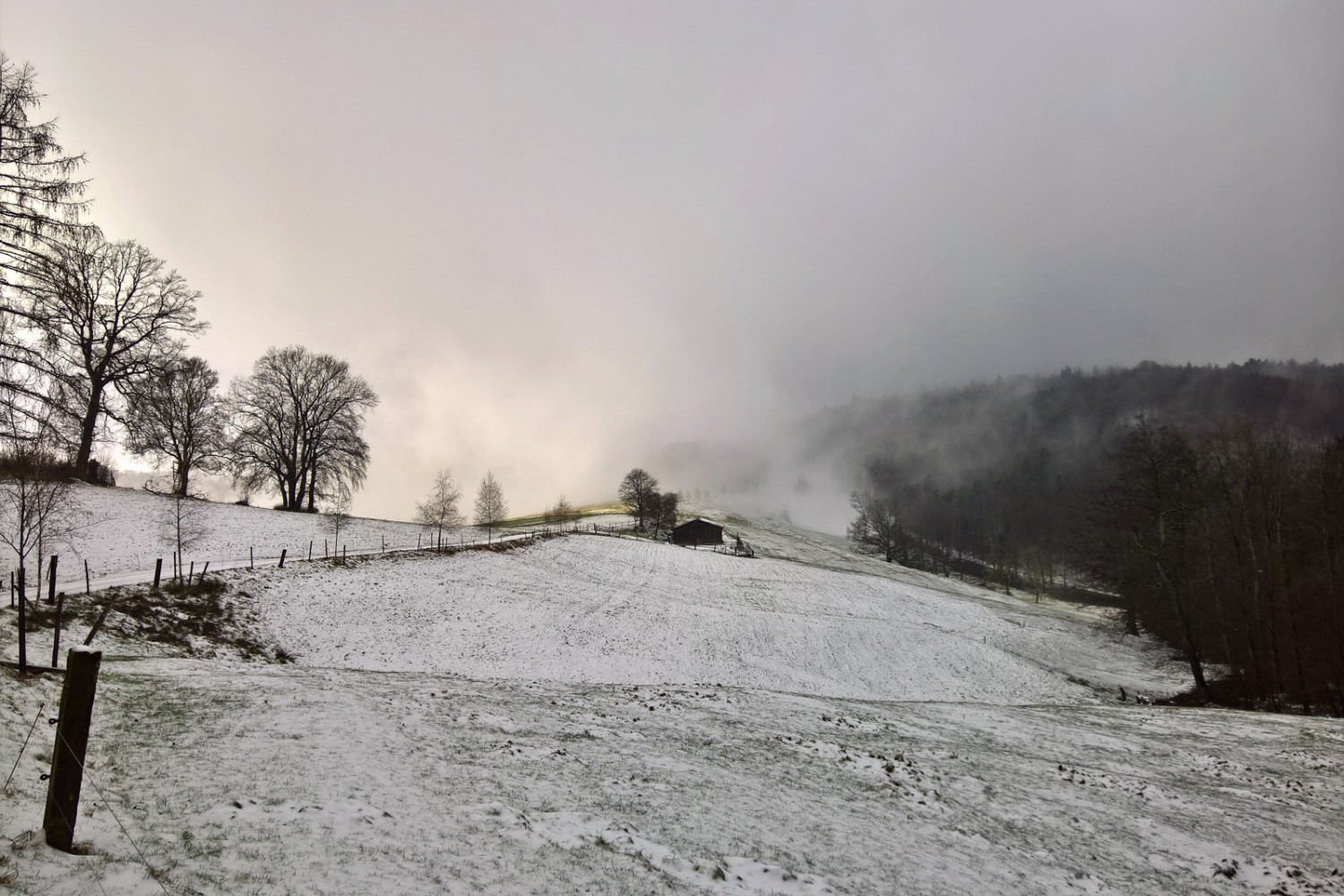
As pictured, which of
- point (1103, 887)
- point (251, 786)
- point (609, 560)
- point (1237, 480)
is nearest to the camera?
point (251, 786)

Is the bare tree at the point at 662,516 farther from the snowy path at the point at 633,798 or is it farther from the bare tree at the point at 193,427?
the snowy path at the point at 633,798

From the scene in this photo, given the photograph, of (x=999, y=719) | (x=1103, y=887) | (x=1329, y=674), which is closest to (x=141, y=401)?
(x=1103, y=887)

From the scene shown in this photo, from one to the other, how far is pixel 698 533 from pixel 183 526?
211 feet

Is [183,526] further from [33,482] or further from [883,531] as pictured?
[883,531]

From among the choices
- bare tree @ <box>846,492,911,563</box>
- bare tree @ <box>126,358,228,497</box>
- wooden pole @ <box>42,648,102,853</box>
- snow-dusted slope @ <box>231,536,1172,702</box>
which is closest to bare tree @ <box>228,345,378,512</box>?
bare tree @ <box>126,358,228,497</box>

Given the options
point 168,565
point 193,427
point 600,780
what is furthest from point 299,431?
point 600,780

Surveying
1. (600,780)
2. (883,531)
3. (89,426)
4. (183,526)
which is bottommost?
(600,780)

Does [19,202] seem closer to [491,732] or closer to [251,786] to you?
[251,786]

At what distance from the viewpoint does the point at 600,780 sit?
11078 mm

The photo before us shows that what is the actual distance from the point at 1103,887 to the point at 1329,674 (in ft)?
100

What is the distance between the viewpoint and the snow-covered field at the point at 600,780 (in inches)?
280

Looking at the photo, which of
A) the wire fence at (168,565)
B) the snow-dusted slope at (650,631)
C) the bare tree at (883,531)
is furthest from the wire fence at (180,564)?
the bare tree at (883,531)

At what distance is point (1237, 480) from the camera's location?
33.3 metres

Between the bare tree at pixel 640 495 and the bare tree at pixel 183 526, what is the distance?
61049mm
